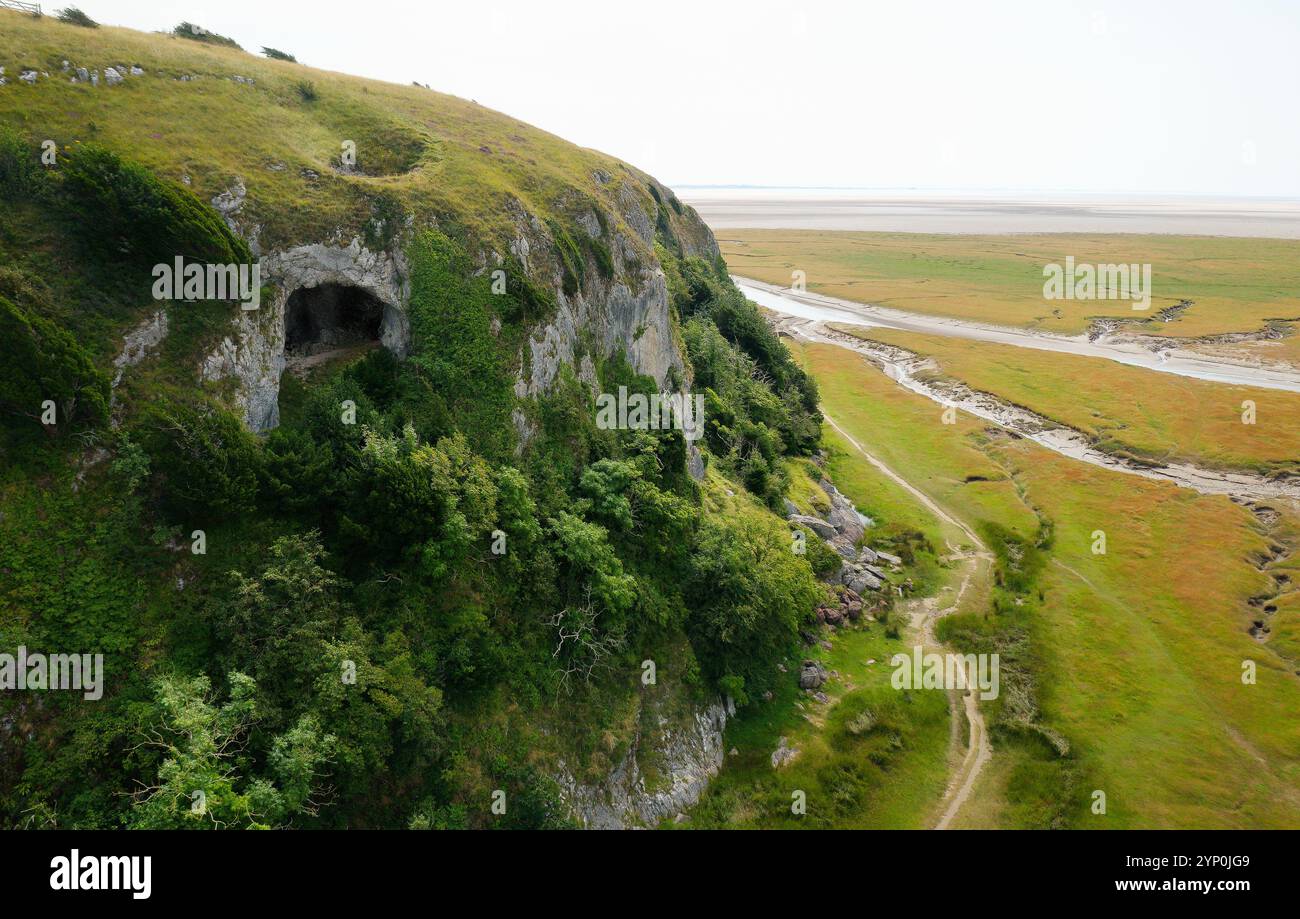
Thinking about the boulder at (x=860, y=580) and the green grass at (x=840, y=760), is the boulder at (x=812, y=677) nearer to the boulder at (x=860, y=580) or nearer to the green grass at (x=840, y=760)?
the green grass at (x=840, y=760)

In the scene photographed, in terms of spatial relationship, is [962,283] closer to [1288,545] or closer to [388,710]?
[1288,545]

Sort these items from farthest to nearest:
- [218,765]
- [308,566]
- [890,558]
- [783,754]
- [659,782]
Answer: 1. [890,558]
2. [783,754]
3. [659,782]
4. [308,566]
5. [218,765]

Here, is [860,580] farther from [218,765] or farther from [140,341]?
[140,341]

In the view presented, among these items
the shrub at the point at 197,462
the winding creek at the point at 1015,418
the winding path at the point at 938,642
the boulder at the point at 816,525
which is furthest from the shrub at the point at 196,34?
the winding creek at the point at 1015,418

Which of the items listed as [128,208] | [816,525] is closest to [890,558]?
[816,525]

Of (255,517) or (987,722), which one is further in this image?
(987,722)

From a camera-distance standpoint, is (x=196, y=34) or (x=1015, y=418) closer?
(x=196, y=34)

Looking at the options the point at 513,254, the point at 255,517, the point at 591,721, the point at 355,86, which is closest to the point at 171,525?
the point at 255,517

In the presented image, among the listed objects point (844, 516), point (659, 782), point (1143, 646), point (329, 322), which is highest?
point (329, 322)
